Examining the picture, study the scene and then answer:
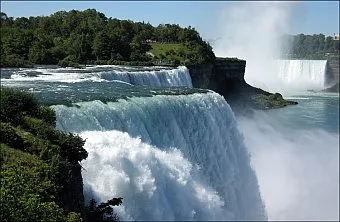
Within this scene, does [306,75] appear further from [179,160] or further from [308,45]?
[179,160]

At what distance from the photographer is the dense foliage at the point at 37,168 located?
704 centimetres

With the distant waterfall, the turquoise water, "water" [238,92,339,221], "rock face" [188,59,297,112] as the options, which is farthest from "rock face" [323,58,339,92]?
the distant waterfall

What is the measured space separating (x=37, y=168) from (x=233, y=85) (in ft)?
128

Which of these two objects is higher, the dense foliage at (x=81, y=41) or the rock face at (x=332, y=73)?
the dense foliage at (x=81, y=41)

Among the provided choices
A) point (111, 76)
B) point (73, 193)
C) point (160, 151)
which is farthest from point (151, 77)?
point (73, 193)

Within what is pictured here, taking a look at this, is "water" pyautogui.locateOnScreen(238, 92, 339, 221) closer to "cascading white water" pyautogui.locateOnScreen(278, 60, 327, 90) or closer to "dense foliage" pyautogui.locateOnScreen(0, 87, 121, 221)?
"dense foliage" pyautogui.locateOnScreen(0, 87, 121, 221)

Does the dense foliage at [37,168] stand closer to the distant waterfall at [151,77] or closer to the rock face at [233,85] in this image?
the distant waterfall at [151,77]

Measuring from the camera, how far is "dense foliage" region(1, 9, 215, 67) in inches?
1464

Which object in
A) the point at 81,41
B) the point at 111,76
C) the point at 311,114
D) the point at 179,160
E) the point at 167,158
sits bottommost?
the point at 311,114

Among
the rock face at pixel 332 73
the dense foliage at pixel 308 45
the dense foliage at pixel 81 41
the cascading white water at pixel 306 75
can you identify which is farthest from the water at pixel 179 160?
the dense foliage at pixel 308 45

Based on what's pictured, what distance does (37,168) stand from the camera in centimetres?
806

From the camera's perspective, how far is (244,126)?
35.4 metres

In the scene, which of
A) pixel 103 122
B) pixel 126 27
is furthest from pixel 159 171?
pixel 126 27

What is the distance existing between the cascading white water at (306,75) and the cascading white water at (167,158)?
4470 cm
